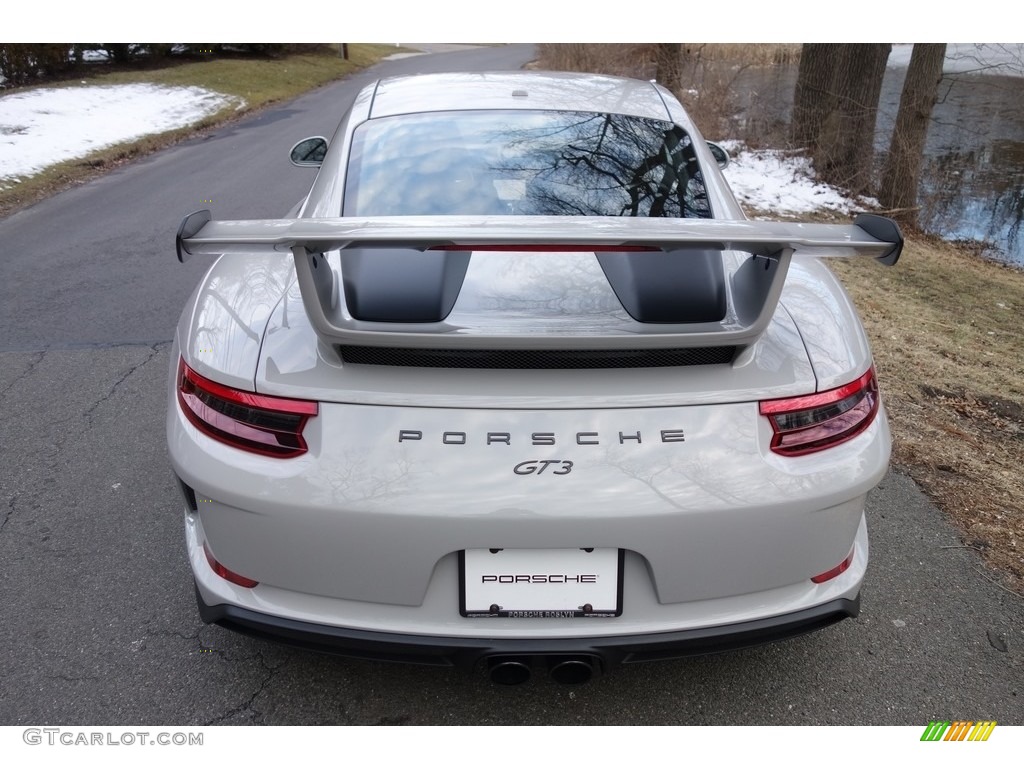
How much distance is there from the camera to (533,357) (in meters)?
1.91

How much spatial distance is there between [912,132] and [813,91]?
1.47 metres

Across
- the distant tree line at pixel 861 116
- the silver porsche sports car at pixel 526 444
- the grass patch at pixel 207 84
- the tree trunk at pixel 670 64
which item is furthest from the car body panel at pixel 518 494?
the tree trunk at pixel 670 64

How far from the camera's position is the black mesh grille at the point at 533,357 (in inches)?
74.5

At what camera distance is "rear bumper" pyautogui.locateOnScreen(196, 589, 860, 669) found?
1887mm

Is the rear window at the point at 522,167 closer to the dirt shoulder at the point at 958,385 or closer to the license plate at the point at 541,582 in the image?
the license plate at the point at 541,582

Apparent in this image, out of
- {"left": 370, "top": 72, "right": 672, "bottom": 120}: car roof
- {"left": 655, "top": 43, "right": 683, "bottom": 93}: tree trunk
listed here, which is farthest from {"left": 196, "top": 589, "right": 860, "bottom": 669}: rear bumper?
{"left": 655, "top": 43, "right": 683, "bottom": 93}: tree trunk

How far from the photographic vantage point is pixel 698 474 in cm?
179

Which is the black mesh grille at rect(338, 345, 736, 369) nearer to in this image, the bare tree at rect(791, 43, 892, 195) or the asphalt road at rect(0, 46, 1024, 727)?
the asphalt road at rect(0, 46, 1024, 727)

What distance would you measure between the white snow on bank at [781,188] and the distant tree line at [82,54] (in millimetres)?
16857

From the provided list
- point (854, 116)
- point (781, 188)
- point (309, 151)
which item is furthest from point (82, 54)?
point (309, 151)

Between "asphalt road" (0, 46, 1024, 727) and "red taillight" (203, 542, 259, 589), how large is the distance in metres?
0.50

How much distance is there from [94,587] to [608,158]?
2380 millimetres
